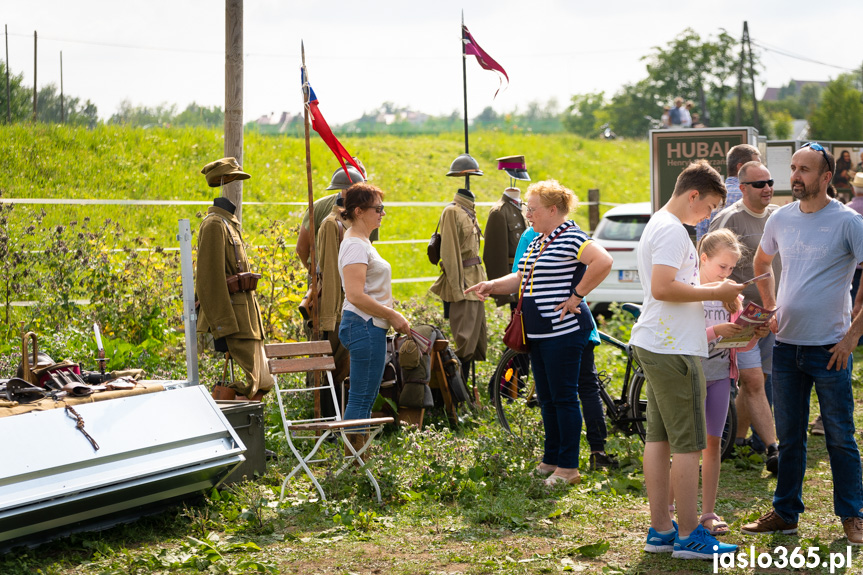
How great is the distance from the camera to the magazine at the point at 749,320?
4.36 m

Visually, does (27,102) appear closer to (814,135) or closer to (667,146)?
(667,146)

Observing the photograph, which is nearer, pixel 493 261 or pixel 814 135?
pixel 493 261

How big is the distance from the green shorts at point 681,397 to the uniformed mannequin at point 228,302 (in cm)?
292

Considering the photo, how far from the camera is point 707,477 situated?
14.9 ft

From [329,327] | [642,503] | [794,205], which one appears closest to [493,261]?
[329,327]

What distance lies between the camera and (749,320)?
14.3ft

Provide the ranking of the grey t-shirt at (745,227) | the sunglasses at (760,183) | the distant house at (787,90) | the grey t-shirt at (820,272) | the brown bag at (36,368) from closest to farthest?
the grey t-shirt at (820,272) → the brown bag at (36,368) → the sunglasses at (760,183) → the grey t-shirt at (745,227) → the distant house at (787,90)

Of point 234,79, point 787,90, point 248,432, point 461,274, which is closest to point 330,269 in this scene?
point 461,274

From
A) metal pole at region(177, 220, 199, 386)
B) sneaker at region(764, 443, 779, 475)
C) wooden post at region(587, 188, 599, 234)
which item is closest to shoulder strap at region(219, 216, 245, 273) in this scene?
metal pole at region(177, 220, 199, 386)

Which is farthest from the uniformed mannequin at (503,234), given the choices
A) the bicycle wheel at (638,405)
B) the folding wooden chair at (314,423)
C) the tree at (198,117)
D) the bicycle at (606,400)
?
the tree at (198,117)

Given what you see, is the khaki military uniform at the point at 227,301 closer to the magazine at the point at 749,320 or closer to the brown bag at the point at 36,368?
A: the brown bag at the point at 36,368

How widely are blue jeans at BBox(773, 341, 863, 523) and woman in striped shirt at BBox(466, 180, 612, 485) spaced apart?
1.21 meters

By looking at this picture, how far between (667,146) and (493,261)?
3485mm

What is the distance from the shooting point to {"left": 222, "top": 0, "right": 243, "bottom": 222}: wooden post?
840cm
